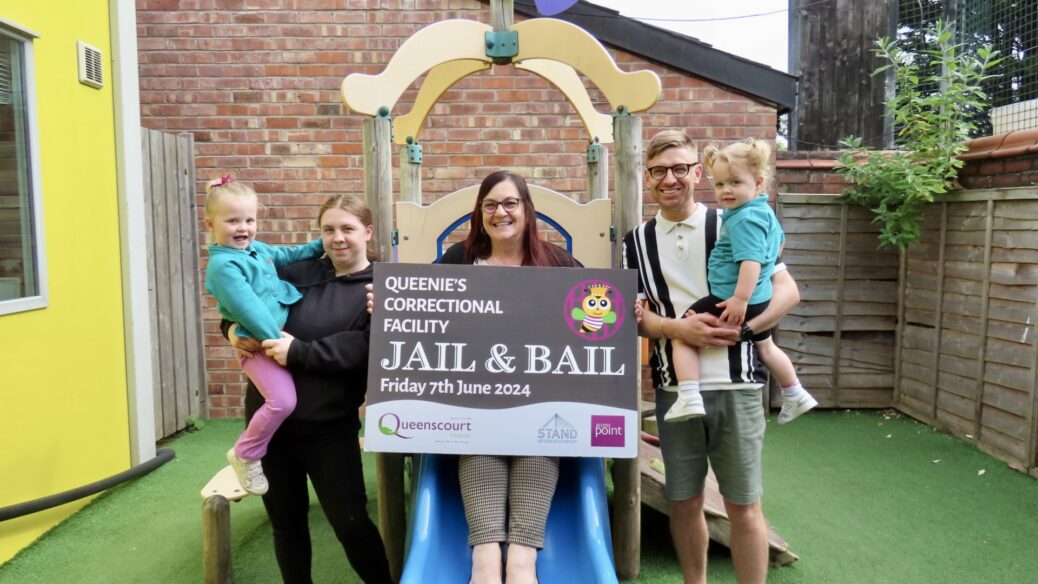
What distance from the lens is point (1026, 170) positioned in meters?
4.45

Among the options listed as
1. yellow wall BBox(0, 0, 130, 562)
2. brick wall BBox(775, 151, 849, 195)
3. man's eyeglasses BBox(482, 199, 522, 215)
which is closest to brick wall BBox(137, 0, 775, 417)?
brick wall BBox(775, 151, 849, 195)

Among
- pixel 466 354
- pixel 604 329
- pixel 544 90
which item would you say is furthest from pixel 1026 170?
pixel 466 354

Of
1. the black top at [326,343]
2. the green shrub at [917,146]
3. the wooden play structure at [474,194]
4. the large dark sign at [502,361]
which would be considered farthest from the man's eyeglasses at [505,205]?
the green shrub at [917,146]

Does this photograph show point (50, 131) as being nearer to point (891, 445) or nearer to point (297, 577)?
point (297, 577)

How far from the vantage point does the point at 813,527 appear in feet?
11.7

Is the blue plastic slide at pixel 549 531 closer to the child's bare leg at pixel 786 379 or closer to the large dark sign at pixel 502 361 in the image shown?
the large dark sign at pixel 502 361

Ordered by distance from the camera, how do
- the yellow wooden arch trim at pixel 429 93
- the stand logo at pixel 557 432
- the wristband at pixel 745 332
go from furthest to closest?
the yellow wooden arch trim at pixel 429 93, the stand logo at pixel 557 432, the wristband at pixel 745 332

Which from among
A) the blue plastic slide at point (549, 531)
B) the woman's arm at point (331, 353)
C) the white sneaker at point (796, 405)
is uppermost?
the woman's arm at point (331, 353)

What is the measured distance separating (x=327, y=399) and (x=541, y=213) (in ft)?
4.40

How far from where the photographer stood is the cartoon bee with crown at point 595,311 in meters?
2.43

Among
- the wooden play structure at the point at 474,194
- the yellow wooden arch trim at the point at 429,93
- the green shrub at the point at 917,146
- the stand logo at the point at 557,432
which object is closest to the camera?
the stand logo at the point at 557,432

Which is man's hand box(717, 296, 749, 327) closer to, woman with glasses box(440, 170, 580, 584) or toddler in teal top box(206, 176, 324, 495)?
woman with glasses box(440, 170, 580, 584)

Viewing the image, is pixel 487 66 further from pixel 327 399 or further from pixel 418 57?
pixel 327 399

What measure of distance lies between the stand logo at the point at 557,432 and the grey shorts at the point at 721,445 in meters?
0.31
